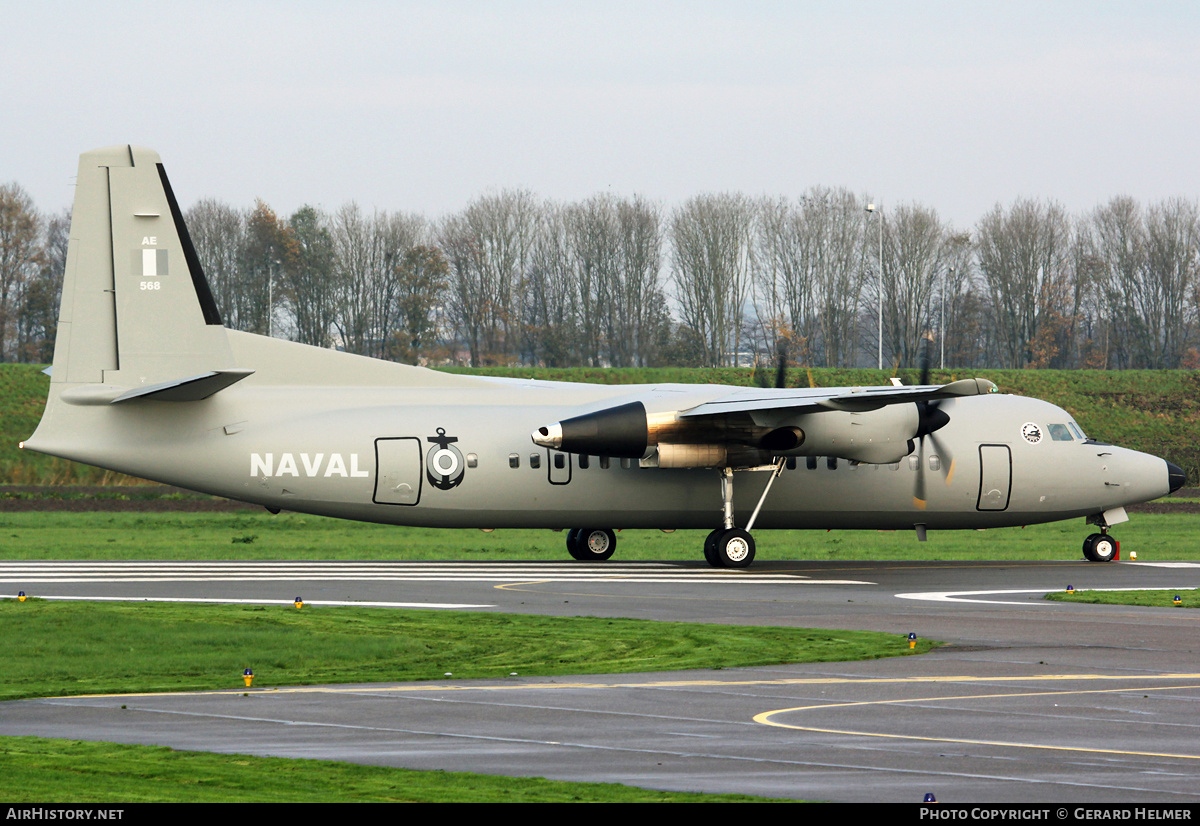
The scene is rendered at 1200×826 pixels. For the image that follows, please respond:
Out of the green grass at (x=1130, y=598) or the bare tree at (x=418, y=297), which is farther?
the bare tree at (x=418, y=297)

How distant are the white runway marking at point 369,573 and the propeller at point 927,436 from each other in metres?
4.69

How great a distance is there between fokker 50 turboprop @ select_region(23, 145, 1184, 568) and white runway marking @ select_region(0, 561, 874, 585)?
3.60 feet

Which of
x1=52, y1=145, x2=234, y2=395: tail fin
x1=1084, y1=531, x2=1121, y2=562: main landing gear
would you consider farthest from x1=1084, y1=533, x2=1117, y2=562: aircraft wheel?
x1=52, y1=145, x2=234, y2=395: tail fin

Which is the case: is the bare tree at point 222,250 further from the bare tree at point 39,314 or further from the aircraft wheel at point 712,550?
the aircraft wheel at point 712,550

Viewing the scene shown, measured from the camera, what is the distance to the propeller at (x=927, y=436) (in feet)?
91.2

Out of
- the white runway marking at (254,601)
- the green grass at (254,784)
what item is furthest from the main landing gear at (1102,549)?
the green grass at (254,784)

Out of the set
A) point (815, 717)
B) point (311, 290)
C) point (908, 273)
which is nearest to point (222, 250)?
point (311, 290)

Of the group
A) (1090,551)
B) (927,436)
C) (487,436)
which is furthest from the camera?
(1090,551)

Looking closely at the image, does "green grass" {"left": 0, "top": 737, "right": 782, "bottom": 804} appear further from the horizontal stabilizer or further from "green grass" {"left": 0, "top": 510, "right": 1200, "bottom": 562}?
"green grass" {"left": 0, "top": 510, "right": 1200, "bottom": 562}

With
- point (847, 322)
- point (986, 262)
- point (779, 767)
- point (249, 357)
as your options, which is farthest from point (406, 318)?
point (779, 767)

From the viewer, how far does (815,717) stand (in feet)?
36.4

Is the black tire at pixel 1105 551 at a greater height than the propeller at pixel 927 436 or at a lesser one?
lesser

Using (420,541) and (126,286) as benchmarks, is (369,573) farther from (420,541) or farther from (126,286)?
(420,541)

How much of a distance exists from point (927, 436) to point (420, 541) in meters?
15.2
